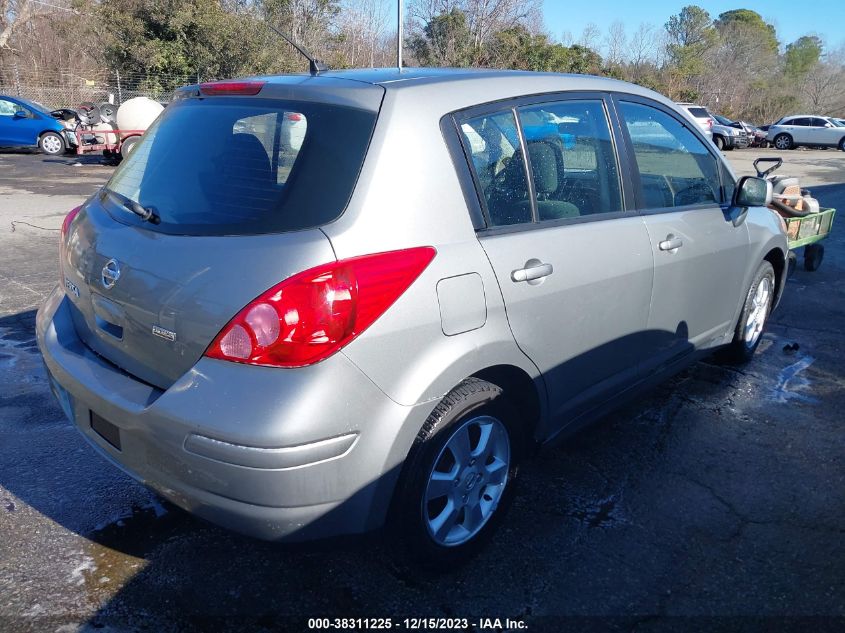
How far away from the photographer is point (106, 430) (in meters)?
2.48

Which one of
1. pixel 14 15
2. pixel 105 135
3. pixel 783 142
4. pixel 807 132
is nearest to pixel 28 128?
pixel 105 135

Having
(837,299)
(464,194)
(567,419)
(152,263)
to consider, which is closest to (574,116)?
(464,194)

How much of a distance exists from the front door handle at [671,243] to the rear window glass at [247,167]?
1.69 metres

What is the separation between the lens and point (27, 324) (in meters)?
5.28

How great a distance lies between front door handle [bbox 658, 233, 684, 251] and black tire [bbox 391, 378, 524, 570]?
1218mm

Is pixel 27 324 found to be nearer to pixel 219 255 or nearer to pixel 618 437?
pixel 219 255

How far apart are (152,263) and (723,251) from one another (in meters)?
3.02

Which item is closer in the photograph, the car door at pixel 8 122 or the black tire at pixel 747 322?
the black tire at pixel 747 322

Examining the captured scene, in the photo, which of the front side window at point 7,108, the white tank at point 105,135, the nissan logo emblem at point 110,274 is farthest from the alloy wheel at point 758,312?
the front side window at point 7,108

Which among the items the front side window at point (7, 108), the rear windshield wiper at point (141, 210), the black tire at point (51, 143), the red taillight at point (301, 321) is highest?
the rear windshield wiper at point (141, 210)

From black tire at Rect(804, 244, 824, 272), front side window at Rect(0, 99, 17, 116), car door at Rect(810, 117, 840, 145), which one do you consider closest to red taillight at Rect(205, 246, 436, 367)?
black tire at Rect(804, 244, 824, 272)

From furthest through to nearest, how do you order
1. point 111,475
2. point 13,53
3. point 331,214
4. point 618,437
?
point 13,53
point 618,437
point 111,475
point 331,214

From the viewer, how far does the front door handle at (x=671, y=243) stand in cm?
339

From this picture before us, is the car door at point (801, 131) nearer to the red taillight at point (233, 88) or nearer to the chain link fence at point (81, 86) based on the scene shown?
the chain link fence at point (81, 86)
